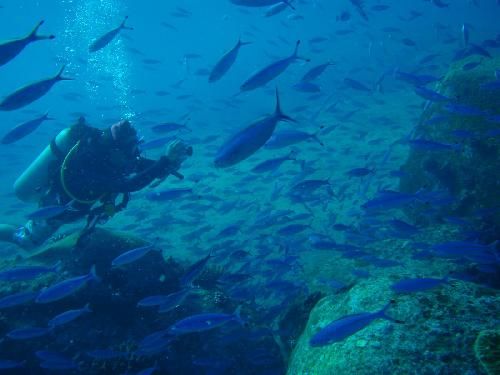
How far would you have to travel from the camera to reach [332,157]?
15516 millimetres

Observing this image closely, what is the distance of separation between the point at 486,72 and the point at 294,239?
6.52 metres

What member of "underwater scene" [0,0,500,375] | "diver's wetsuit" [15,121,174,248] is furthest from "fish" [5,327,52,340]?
"diver's wetsuit" [15,121,174,248]

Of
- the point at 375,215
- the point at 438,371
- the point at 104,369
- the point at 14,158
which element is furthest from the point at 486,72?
the point at 14,158

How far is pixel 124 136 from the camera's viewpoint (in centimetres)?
533

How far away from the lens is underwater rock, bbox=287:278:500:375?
2.52 meters

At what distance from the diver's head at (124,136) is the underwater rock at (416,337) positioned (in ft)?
13.0

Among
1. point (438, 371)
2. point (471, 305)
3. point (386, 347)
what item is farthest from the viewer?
point (471, 305)

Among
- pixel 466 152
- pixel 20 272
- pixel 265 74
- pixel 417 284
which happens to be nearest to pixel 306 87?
pixel 265 74

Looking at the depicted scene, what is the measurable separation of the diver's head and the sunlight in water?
48.8ft

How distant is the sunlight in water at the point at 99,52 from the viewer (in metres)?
46.0

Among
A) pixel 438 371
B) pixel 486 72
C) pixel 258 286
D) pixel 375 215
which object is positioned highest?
pixel 438 371

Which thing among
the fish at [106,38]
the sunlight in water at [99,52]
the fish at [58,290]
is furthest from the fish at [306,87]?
the sunlight in water at [99,52]

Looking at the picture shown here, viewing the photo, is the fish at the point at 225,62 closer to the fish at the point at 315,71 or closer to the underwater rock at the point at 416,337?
the fish at the point at 315,71

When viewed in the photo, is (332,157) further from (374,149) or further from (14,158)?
(14,158)
